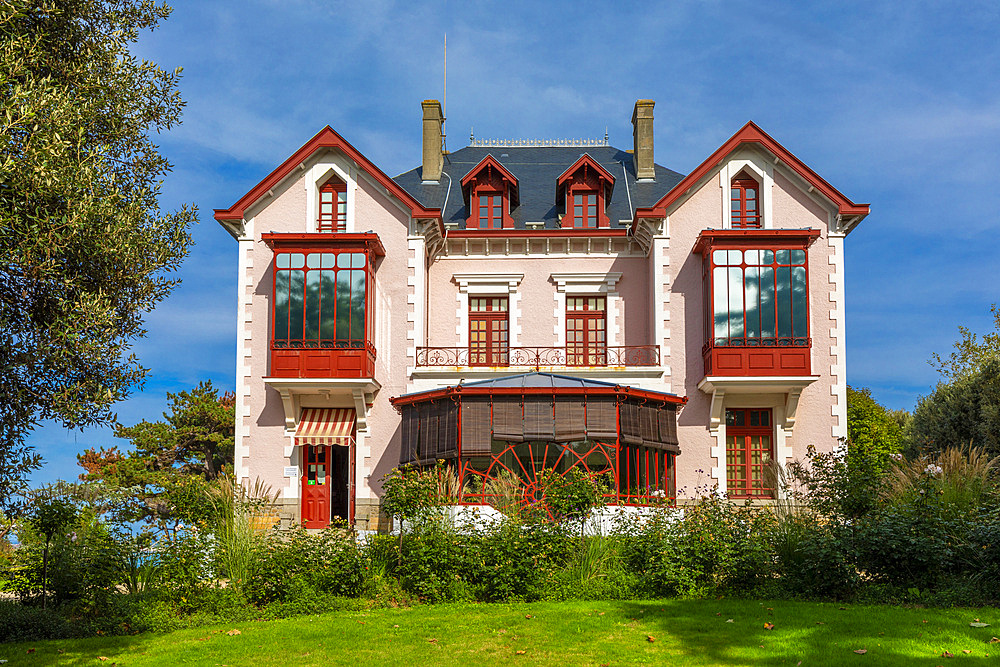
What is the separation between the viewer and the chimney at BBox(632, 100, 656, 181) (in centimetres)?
2791

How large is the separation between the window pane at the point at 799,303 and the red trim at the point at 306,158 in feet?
30.1

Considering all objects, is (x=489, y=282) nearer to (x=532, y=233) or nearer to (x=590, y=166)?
(x=532, y=233)

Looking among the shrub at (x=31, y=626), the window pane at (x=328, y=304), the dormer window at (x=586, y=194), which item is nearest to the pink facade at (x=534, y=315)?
the window pane at (x=328, y=304)

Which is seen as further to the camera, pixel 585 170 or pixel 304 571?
pixel 585 170

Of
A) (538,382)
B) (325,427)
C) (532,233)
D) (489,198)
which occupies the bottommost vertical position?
(325,427)

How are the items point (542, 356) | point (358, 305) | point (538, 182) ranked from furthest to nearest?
point (538, 182) < point (542, 356) < point (358, 305)

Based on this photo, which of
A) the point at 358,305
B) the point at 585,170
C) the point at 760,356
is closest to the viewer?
the point at 760,356

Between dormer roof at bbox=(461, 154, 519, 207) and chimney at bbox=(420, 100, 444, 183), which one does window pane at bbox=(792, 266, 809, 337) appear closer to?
dormer roof at bbox=(461, 154, 519, 207)

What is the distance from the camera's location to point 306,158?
23.6 meters

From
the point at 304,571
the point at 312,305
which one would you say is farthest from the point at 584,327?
the point at 304,571

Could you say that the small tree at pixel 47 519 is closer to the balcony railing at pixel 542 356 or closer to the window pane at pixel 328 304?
the window pane at pixel 328 304

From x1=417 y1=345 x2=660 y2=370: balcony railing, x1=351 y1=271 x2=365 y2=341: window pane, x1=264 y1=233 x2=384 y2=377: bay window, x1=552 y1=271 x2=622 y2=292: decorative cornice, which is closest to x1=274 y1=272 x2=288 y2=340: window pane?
x1=264 y1=233 x2=384 y2=377: bay window

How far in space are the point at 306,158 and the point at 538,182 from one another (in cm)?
768

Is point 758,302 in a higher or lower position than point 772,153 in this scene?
lower
